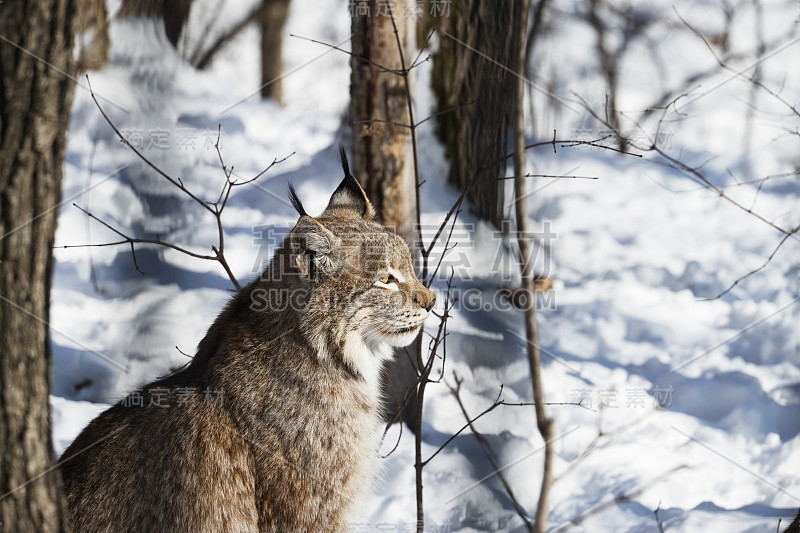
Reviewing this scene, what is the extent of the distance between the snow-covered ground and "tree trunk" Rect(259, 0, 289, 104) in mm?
63

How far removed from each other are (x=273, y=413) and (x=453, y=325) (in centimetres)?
168

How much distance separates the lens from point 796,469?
4508 millimetres

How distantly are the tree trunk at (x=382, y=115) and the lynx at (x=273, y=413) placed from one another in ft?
2.85

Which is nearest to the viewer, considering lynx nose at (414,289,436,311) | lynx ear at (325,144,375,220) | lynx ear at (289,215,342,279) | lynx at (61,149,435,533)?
lynx at (61,149,435,533)

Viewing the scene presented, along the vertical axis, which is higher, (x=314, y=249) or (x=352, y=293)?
(x=314, y=249)

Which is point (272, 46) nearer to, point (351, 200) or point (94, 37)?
point (94, 37)

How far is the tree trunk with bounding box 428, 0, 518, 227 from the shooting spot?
3932 millimetres

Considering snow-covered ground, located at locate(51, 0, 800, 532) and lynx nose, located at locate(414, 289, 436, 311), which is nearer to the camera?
lynx nose, located at locate(414, 289, 436, 311)

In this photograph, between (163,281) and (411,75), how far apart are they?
203 cm

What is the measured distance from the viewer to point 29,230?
2.24 meters

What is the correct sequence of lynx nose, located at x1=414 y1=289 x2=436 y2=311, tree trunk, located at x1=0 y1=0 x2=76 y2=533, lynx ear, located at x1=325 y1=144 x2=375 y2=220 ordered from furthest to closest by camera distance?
lynx ear, located at x1=325 y1=144 x2=375 y2=220, lynx nose, located at x1=414 y1=289 x2=436 y2=311, tree trunk, located at x1=0 y1=0 x2=76 y2=533

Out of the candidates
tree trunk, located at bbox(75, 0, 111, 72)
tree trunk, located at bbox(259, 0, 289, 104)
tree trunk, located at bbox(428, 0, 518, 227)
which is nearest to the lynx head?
tree trunk, located at bbox(428, 0, 518, 227)

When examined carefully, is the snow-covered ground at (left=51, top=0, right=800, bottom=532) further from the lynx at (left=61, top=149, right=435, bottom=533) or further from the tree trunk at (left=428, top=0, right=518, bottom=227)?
the lynx at (left=61, top=149, right=435, bottom=533)

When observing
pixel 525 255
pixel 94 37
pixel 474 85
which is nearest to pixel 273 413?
pixel 525 255
